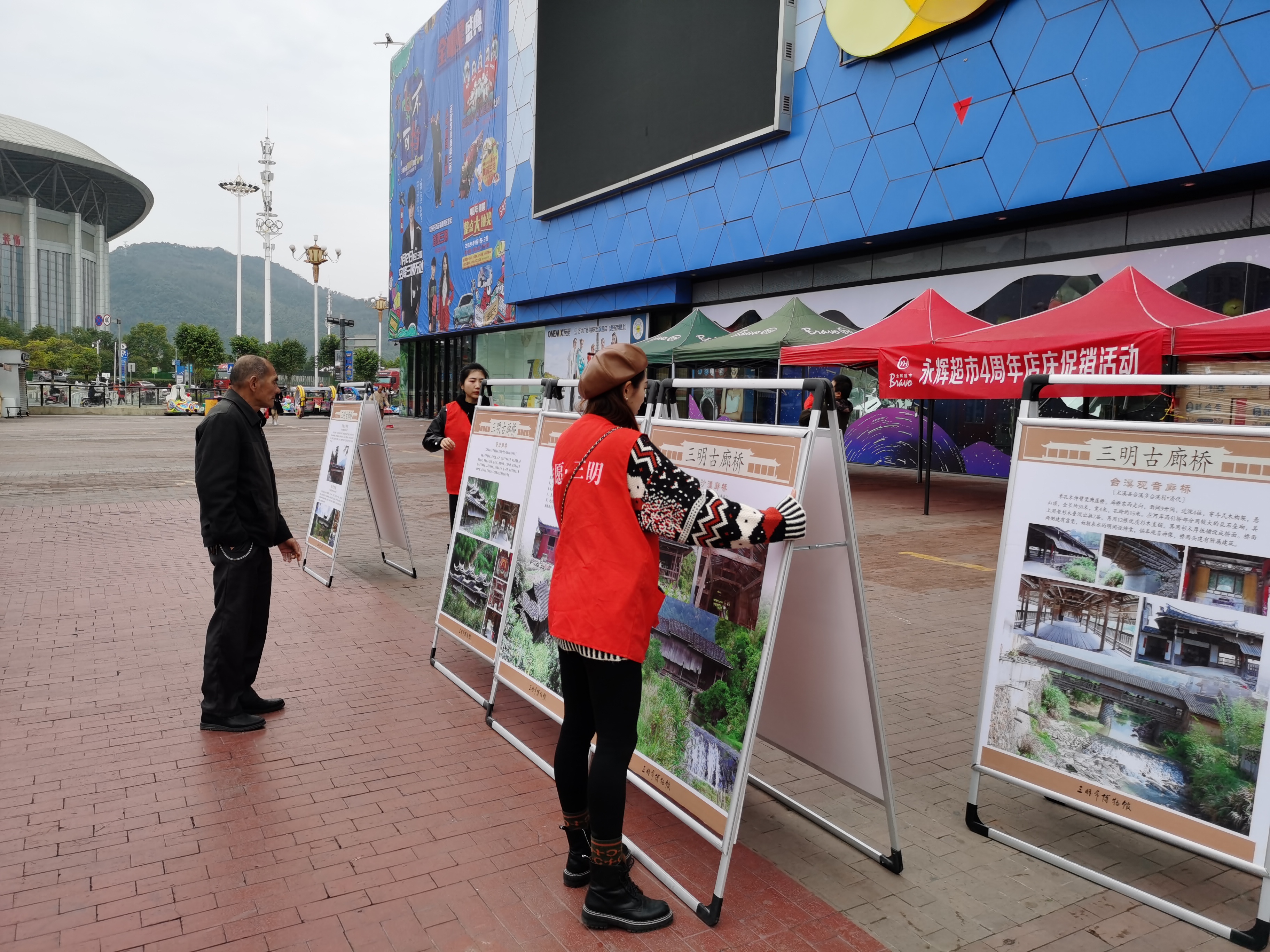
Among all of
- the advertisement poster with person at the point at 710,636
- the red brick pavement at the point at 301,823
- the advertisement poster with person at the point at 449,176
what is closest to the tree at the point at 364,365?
the advertisement poster with person at the point at 449,176

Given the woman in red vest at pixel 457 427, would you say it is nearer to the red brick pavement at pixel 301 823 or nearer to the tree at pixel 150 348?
the red brick pavement at pixel 301 823

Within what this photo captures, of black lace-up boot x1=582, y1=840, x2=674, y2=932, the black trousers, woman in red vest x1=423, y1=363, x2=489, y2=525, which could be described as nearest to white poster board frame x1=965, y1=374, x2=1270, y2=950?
black lace-up boot x1=582, y1=840, x2=674, y2=932

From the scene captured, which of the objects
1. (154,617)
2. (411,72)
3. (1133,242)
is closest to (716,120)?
(1133,242)

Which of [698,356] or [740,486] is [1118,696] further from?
[698,356]

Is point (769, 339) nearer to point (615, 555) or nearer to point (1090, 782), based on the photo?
point (1090, 782)

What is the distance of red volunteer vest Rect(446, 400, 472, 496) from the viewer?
22.9 feet

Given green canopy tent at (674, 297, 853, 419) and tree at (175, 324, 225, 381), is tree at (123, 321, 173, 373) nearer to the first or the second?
tree at (175, 324, 225, 381)

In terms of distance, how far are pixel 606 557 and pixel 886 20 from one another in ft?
55.9

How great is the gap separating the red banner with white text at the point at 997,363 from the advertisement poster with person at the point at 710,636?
617cm

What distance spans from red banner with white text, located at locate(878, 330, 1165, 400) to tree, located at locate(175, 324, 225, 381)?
84.6 m

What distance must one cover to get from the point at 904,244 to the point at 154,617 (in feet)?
51.8

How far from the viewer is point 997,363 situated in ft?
35.2

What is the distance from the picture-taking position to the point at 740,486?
3.21 meters

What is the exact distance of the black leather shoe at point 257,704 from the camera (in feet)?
15.5
